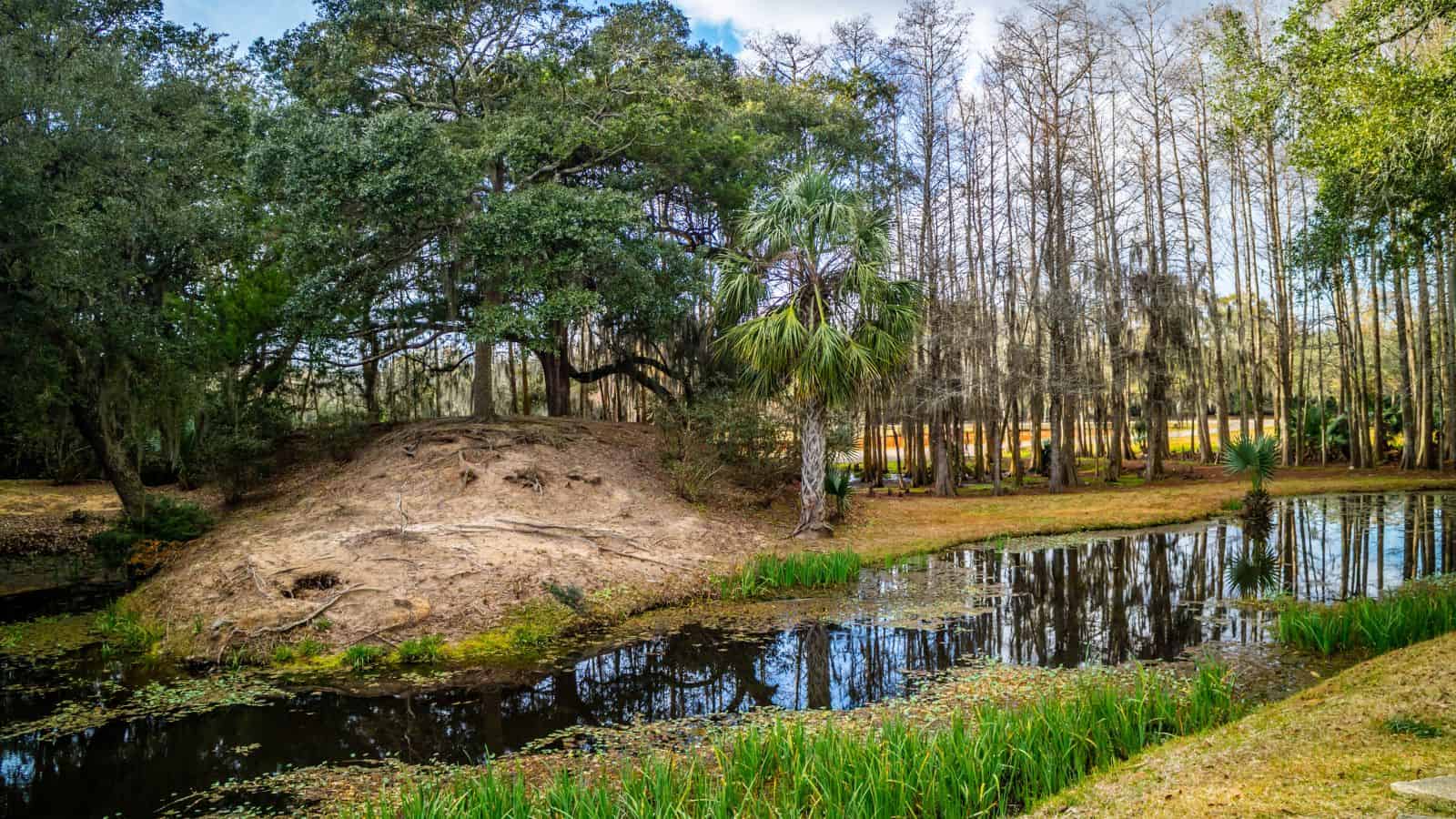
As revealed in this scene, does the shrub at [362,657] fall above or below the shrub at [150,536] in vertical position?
below

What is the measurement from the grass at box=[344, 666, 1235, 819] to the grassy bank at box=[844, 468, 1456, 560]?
791cm

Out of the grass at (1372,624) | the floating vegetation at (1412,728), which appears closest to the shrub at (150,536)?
the floating vegetation at (1412,728)

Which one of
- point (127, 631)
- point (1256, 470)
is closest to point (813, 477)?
point (1256, 470)

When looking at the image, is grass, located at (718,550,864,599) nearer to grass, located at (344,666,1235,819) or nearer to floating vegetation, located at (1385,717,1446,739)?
grass, located at (344,666,1235,819)

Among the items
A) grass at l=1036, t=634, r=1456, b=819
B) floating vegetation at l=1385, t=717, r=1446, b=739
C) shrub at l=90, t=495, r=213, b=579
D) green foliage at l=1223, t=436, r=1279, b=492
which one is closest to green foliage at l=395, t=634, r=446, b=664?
shrub at l=90, t=495, r=213, b=579

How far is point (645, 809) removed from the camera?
3947 mm

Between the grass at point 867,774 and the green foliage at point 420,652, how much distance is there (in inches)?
136

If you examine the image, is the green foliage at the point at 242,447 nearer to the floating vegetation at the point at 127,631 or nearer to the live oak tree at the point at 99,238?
the live oak tree at the point at 99,238

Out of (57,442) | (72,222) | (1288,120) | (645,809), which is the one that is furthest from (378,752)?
(57,442)

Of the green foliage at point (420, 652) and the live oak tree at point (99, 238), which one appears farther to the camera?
the live oak tree at point (99, 238)

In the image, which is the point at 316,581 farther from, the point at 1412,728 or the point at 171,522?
the point at 1412,728

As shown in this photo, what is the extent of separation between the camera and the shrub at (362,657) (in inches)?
320

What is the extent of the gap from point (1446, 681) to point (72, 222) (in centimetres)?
1441

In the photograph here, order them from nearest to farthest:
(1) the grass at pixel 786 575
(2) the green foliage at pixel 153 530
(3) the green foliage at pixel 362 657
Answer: (3) the green foliage at pixel 362 657 → (1) the grass at pixel 786 575 → (2) the green foliage at pixel 153 530
